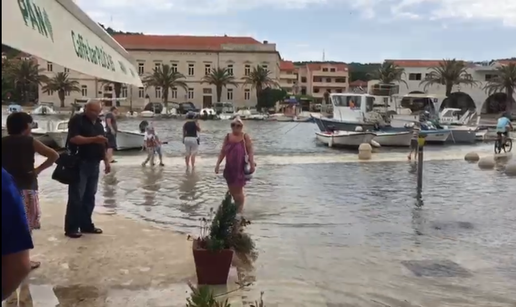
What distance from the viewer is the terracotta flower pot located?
214 inches

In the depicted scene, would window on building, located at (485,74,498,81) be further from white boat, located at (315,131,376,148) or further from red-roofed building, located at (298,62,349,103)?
white boat, located at (315,131,376,148)

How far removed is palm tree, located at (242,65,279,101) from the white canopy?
79.3m

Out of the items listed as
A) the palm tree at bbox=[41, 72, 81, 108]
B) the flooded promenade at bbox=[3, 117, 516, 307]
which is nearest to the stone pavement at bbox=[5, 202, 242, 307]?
the flooded promenade at bbox=[3, 117, 516, 307]

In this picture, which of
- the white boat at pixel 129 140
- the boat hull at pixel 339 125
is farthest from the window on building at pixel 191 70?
the white boat at pixel 129 140

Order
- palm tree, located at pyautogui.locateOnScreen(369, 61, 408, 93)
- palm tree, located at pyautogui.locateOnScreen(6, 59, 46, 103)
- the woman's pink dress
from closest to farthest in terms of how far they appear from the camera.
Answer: the woman's pink dress → palm tree, located at pyautogui.locateOnScreen(369, 61, 408, 93) → palm tree, located at pyautogui.locateOnScreen(6, 59, 46, 103)

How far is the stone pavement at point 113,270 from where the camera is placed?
17.0ft

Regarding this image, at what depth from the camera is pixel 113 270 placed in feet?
19.7

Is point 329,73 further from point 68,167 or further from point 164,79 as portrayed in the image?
point 68,167

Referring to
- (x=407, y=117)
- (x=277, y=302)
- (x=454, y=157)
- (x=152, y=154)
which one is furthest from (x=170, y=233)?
(x=407, y=117)

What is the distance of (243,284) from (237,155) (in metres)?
3.10

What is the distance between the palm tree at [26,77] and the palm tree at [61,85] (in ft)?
4.37

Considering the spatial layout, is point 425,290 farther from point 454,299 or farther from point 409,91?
point 409,91

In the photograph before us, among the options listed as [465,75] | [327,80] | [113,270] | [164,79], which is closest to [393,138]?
[113,270]

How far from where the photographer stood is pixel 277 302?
5.38 meters
